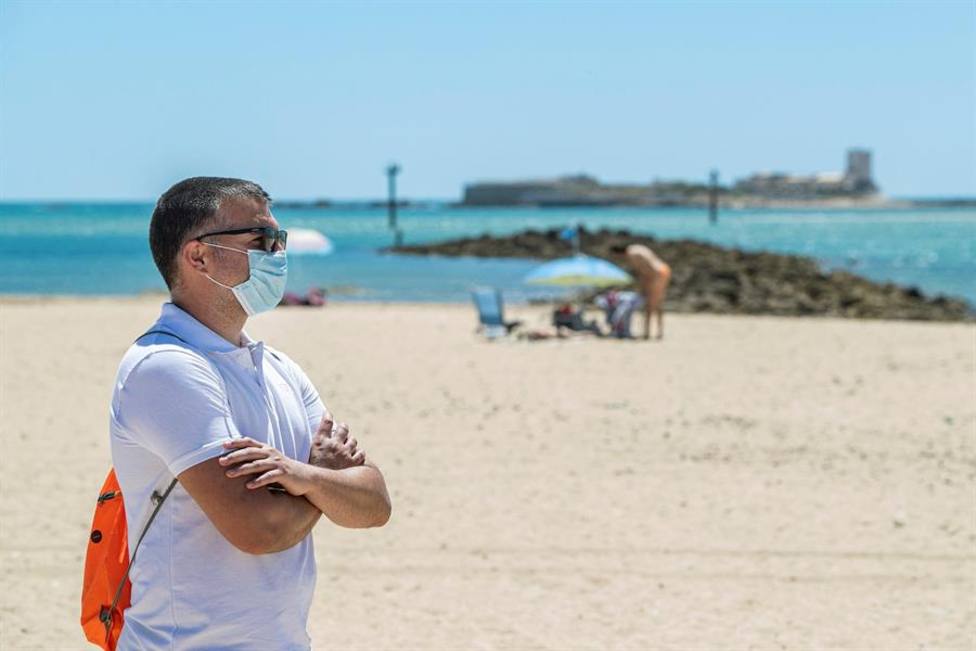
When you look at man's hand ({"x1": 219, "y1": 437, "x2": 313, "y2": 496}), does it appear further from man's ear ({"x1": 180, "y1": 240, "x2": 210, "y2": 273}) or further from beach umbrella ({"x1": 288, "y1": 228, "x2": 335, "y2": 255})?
beach umbrella ({"x1": 288, "y1": 228, "x2": 335, "y2": 255})

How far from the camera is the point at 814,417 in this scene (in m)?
9.61

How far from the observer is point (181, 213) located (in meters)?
2.22

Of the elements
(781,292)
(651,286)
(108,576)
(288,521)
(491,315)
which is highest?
(288,521)

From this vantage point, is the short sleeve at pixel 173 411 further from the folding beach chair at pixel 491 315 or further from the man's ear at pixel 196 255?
the folding beach chair at pixel 491 315

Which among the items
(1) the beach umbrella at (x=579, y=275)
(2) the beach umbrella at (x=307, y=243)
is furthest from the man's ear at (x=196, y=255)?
(1) the beach umbrella at (x=579, y=275)

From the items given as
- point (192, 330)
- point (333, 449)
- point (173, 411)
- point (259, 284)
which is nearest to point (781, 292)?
point (333, 449)

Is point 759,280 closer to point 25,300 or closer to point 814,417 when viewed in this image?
point 25,300

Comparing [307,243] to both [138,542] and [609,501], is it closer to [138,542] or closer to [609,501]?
[609,501]

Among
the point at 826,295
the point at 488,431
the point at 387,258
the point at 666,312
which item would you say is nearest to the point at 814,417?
the point at 488,431

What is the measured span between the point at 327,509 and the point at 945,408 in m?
8.70

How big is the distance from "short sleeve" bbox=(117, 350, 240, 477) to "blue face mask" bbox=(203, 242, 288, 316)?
0.62 ft

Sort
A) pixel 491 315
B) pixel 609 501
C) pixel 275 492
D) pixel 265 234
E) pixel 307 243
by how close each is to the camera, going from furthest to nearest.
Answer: pixel 491 315 < pixel 307 243 < pixel 609 501 < pixel 265 234 < pixel 275 492

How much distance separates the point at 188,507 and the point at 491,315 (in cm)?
1423

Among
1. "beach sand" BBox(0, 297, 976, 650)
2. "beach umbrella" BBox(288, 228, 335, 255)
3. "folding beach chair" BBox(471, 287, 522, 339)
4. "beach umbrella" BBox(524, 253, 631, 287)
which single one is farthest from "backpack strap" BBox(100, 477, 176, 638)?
"beach umbrella" BBox(524, 253, 631, 287)
